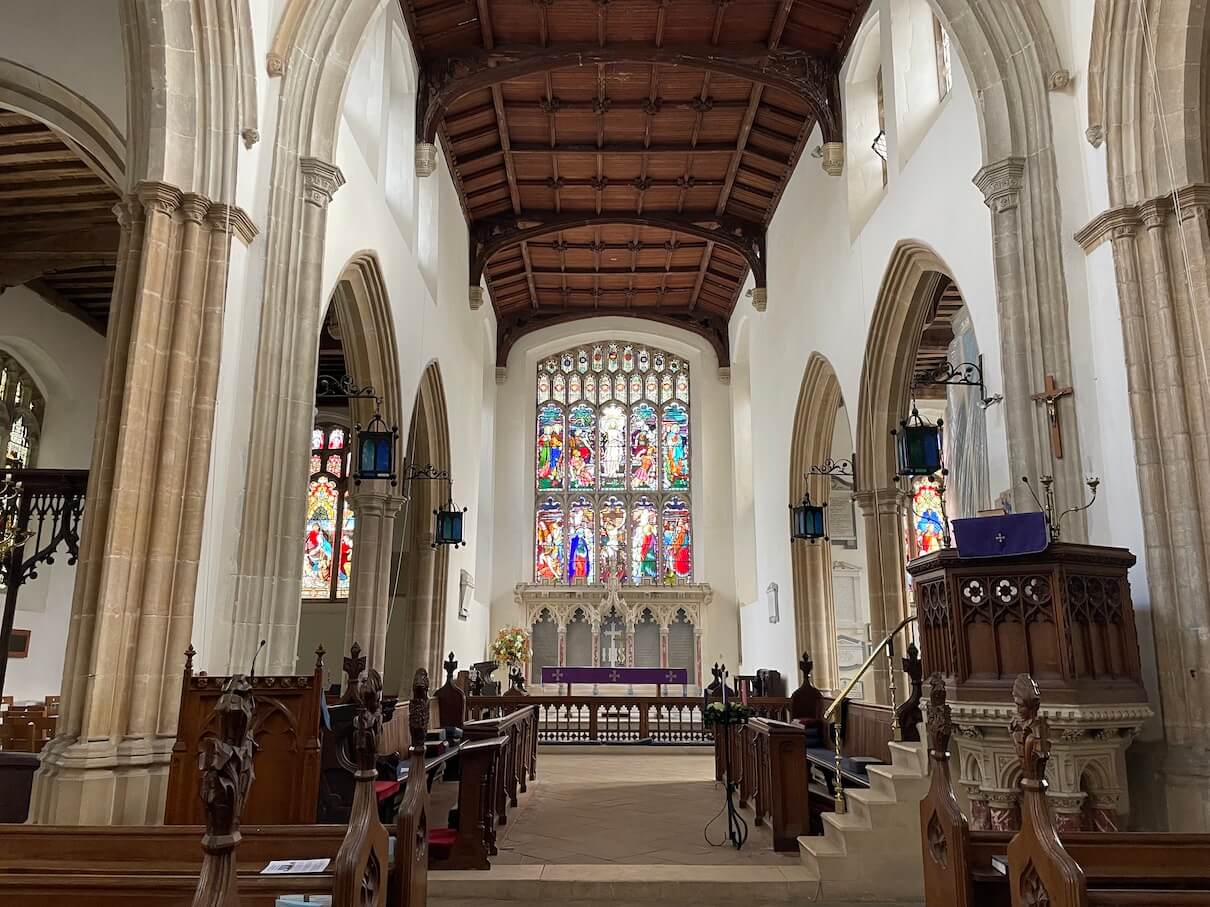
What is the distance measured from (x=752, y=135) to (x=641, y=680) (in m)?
8.12

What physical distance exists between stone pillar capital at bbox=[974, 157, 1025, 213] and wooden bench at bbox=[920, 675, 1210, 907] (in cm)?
385

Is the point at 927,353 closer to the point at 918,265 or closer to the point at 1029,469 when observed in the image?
the point at 918,265

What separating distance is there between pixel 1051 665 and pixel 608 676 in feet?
35.3

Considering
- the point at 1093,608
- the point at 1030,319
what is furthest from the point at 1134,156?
the point at 1093,608

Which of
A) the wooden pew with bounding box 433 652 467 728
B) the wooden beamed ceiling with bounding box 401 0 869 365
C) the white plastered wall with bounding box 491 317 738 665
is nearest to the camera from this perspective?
the wooden pew with bounding box 433 652 467 728

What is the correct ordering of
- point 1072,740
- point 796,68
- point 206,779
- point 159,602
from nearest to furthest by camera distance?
point 206,779
point 1072,740
point 159,602
point 796,68

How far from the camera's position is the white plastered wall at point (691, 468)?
1772 cm

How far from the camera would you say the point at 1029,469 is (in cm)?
583

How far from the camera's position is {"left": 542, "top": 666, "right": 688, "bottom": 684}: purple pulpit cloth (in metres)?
14.7

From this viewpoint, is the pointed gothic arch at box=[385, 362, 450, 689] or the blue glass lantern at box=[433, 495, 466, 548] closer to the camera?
the blue glass lantern at box=[433, 495, 466, 548]

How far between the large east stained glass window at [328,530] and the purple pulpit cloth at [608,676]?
413cm

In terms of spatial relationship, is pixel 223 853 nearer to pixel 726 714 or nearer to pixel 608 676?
pixel 726 714

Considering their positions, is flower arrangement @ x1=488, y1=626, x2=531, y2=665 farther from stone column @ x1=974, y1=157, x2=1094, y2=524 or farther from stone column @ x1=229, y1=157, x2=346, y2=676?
stone column @ x1=974, y1=157, x2=1094, y2=524

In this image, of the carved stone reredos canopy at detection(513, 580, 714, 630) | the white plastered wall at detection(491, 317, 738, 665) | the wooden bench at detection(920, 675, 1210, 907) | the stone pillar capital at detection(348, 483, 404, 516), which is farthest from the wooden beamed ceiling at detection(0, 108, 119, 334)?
the carved stone reredos canopy at detection(513, 580, 714, 630)
